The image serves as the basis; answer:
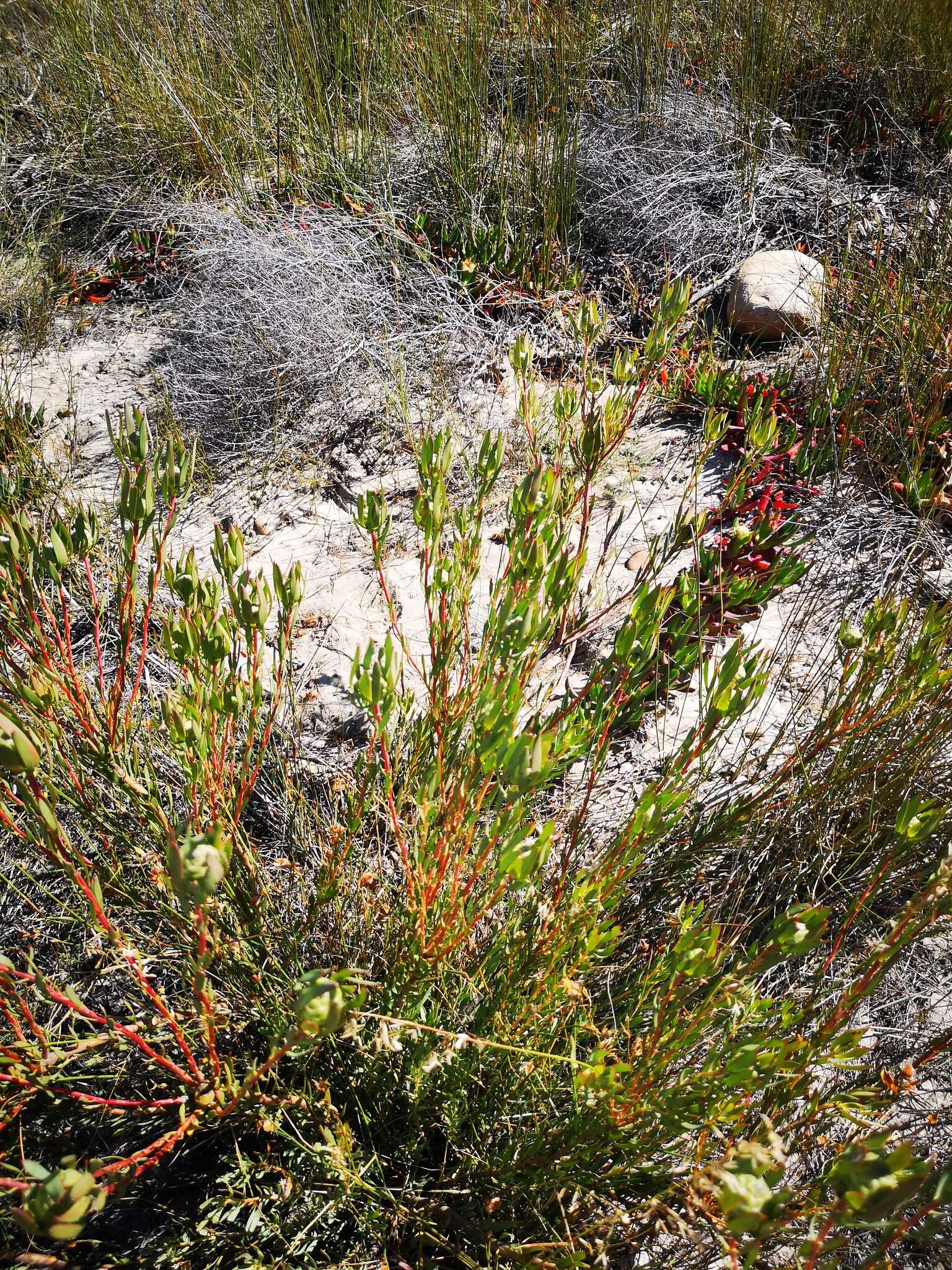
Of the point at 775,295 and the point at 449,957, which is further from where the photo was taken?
the point at 775,295

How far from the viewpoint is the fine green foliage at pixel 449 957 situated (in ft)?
3.69

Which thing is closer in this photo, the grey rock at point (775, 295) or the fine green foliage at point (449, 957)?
the fine green foliage at point (449, 957)

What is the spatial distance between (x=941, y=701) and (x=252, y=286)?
10.2 ft

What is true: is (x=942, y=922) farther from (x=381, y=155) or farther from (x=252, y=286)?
(x=381, y=155)

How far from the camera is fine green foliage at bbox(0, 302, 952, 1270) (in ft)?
3.69

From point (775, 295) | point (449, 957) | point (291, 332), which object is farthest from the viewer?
point (775, 295)

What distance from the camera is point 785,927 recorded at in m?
1.05

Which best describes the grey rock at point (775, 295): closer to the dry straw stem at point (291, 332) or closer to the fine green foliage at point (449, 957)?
the dry straw stem at point (291, 332)

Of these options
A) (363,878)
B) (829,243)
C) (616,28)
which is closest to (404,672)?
(363,878)

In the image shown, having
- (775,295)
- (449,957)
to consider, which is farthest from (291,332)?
(449,957)

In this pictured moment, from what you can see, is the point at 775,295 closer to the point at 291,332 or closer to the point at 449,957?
the point at 291,332

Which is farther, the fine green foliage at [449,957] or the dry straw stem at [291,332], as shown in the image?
the dry straw stem at [291,332]

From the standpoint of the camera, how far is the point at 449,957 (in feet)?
4.69

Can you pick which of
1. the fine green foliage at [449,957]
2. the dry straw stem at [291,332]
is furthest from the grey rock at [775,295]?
the fine green foliage at [449,957]
